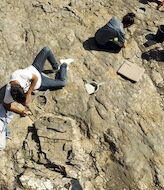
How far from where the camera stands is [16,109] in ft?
25.7

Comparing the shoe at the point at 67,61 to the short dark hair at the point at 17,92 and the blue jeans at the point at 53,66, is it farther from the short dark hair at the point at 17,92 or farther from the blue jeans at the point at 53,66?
the short dark hair at the point at 17,92

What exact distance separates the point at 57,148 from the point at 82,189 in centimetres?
85

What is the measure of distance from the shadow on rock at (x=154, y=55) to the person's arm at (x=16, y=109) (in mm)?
2953

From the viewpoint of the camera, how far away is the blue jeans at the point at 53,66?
8352 mm

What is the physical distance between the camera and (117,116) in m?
8.30

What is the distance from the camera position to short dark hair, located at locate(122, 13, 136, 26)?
984 centimetres

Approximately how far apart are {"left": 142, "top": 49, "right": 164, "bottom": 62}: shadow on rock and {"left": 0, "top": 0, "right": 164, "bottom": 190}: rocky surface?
0.02 m

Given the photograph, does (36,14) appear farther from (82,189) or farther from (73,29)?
(82,189)

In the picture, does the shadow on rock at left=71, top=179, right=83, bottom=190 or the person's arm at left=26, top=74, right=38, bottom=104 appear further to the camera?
the person's arm at left=26, top=74, right=38, bottom=104

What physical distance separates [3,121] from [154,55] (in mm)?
3686

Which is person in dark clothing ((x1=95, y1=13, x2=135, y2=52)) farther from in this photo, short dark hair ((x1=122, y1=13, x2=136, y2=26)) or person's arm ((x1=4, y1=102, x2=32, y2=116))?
person's arm ((x1=4, y1=102, x2=32, y2=116))

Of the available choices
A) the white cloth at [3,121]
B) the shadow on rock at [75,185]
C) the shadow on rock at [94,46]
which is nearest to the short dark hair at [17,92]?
the white cloth at [3,121]

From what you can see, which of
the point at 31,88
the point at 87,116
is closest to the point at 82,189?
the point at 87,116

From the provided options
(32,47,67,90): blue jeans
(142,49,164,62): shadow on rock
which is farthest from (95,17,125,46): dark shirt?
(32,47,67,90): blue jeans
